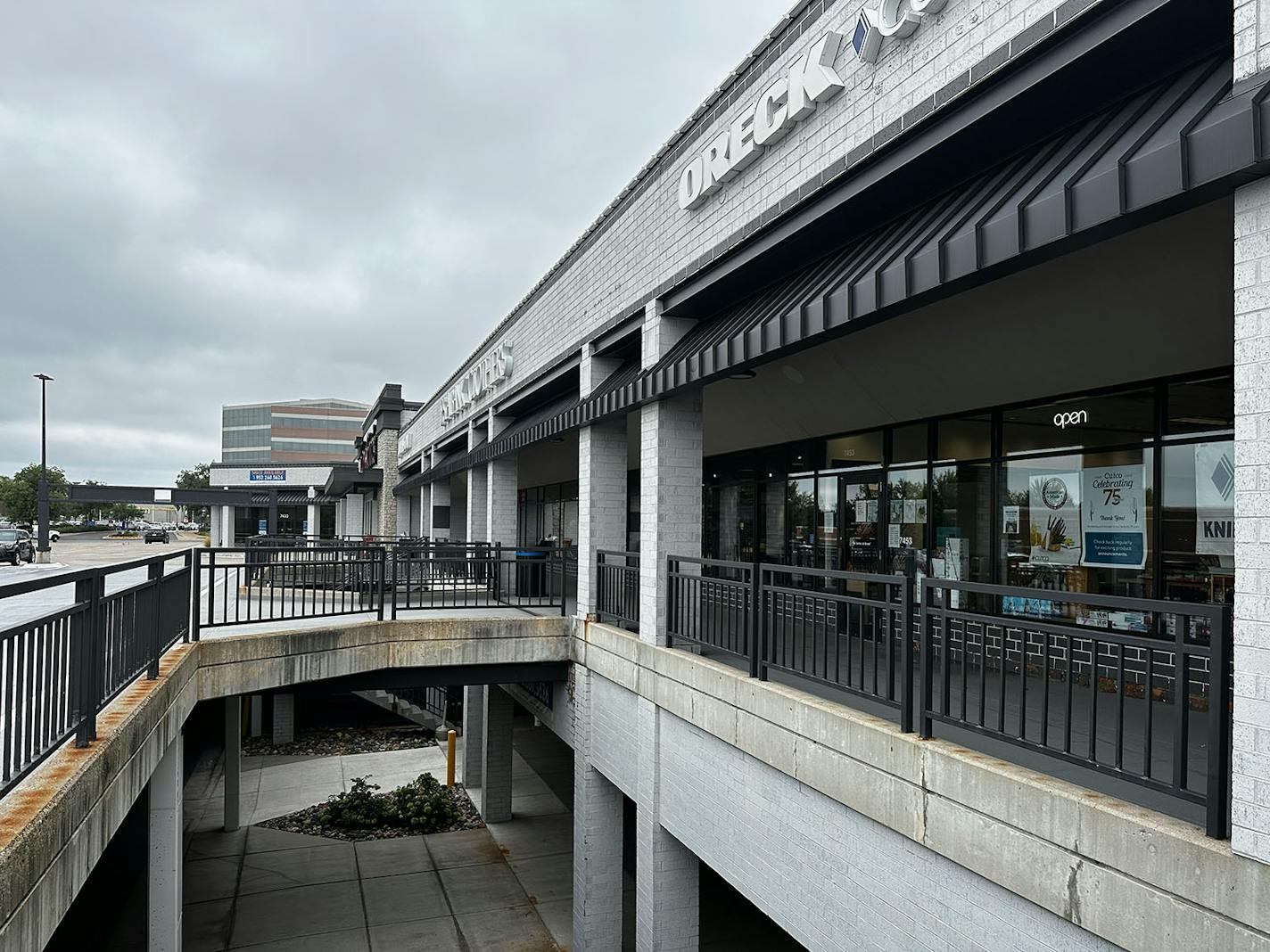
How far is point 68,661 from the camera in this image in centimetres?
494

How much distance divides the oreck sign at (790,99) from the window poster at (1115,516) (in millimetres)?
4328

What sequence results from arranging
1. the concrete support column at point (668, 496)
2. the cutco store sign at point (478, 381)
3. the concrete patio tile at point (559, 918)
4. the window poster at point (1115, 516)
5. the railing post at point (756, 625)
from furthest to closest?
1. the cutco store sign at point (478, 381)
2. the concrete patio tile at point (559, 918)
3. the concrete support column at point (668, 496)
4. the window poster at point (1115, 516)
5. the railing post at point (756, 625)

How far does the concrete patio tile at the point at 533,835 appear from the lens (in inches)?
625

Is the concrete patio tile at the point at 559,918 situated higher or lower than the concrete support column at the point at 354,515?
lower

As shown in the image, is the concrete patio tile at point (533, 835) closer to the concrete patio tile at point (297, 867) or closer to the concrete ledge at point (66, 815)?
the concrete patio tile at point (297, 867)

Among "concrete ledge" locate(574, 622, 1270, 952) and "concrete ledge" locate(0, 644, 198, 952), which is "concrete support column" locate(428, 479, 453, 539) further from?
"concrete ledge" locate(574, 622, 1270, 952)

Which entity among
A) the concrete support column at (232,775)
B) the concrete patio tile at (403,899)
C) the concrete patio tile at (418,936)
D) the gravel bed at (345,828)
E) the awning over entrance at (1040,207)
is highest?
the awning over entrance at (1040,207)

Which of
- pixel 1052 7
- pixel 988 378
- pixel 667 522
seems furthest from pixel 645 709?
pixel 1052 7

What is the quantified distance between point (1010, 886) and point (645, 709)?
17.2 feet

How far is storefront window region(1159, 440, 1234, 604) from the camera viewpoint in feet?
22.6

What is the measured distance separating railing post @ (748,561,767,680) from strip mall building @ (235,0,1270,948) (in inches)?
28.9

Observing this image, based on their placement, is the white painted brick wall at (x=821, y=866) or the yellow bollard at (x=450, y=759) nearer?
the white painted brick wall at (x=821, y=866)

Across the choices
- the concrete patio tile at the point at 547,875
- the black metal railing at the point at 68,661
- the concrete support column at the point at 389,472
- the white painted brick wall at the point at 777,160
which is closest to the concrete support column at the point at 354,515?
the concrete support column at the point at 389,472

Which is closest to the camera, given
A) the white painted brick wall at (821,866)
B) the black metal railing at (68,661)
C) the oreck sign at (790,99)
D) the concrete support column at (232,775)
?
the black metal railing at (68,661)
